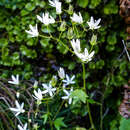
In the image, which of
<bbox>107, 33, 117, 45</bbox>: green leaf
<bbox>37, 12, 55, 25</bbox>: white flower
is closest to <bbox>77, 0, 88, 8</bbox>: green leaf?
<bbox>107, 33, 117, 45</bbox>: green leaf

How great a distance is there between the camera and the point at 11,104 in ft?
4.52

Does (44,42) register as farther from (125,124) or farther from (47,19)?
(125,124)

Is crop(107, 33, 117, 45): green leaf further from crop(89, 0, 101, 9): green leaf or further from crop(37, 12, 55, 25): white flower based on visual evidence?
crop(37, 12, 55, 25): white flower

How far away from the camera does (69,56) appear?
1586mm

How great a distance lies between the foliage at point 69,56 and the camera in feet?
4.87

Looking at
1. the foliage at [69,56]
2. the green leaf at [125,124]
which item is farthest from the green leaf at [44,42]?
the green leaf at [125,124]

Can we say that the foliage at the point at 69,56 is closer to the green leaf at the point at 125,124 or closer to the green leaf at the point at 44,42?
the green leaf at the point at 44,42

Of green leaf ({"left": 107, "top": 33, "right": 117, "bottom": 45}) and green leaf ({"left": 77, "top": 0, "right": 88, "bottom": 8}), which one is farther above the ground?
green leaf ({"left": 77, "top": 0, "right": 88, "bottom": 8})

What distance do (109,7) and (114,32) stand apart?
17 centimetres

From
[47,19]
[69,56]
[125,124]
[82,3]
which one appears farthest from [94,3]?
[125,124]

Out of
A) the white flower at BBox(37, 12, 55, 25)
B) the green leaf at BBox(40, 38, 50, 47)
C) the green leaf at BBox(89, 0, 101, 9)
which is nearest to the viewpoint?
the white flower at BBox(37, 12, 55, 25)

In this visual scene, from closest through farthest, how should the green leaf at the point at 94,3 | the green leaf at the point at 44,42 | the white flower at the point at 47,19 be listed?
the white flower at the point at 47,19 → the green leaf at the point at 94,3 → the green leaf at the point at 44,42

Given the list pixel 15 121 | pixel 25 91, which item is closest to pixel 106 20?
pixel 25 91

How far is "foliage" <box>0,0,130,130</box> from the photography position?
1.48 m
